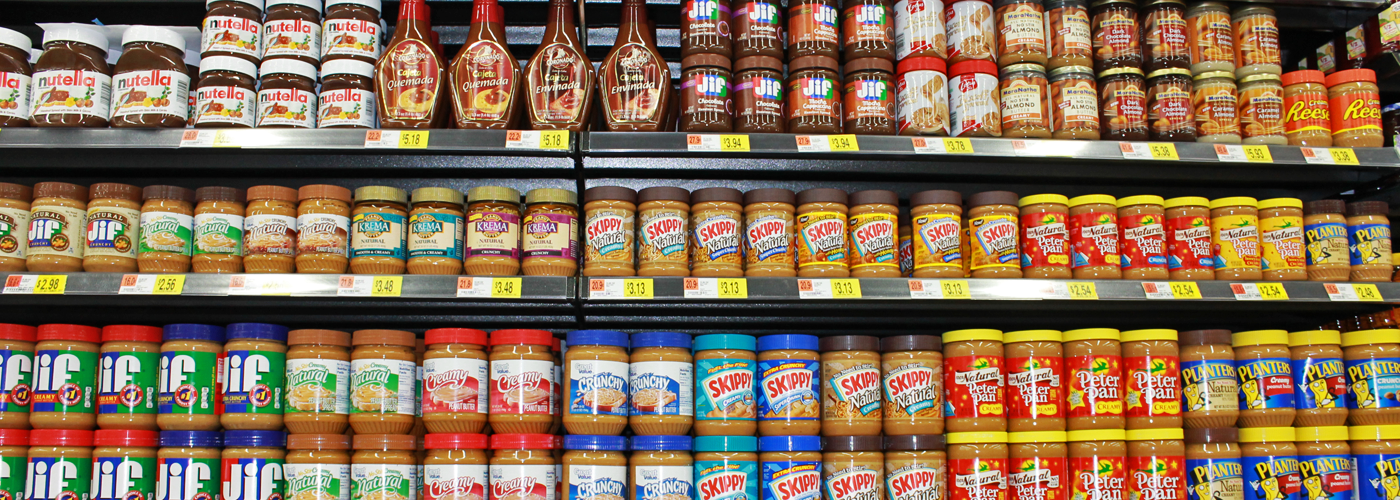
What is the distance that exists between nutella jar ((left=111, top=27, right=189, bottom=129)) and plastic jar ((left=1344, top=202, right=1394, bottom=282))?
8.58 feet

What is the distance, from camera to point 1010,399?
1792mm

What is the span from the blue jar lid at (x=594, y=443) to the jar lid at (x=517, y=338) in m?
0.20

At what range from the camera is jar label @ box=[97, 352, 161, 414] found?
169 centimetres

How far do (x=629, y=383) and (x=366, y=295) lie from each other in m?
0.55

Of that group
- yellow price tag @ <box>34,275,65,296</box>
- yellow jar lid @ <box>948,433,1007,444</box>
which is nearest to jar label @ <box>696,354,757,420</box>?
yellow jar lid @ <box>948,433,1007,444</box>

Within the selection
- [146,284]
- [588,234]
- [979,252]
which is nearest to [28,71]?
[146,284]

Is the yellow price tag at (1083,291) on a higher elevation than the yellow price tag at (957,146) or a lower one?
lower

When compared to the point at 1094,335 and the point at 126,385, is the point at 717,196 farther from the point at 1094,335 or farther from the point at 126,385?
the point at 126,385

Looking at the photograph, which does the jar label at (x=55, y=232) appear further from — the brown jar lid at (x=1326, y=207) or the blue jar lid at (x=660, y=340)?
the brown jar lid at (x=1326, y=207)

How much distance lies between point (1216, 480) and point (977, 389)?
20.2 inches

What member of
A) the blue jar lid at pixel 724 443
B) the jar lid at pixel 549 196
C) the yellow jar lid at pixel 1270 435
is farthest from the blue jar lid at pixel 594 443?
the yellow jar lid at pixel 1270 435

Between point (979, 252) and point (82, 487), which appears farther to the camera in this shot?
point (979, 252)

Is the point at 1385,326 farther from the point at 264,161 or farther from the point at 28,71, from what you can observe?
the point at 28,71

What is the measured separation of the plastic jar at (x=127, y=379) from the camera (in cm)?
169
